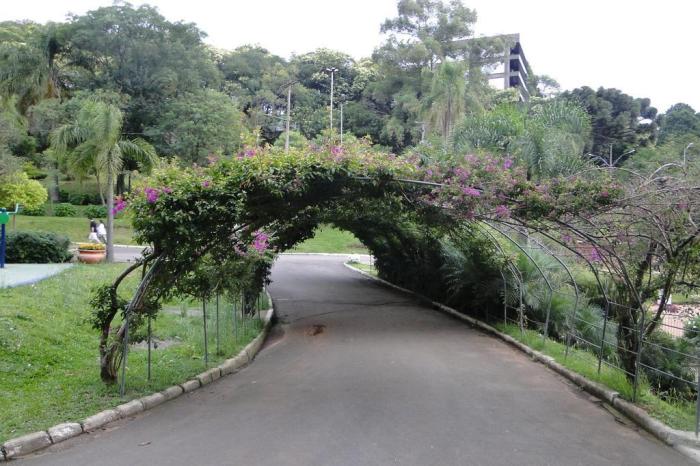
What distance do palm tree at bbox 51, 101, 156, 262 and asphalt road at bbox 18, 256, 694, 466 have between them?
13.3m

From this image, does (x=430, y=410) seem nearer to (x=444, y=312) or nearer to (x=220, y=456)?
(x=220, y=456)

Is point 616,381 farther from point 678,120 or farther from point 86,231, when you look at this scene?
point 678,120

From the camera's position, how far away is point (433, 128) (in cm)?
4144

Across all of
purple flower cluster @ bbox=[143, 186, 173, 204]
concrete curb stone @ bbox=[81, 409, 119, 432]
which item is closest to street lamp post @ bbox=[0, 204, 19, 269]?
purple flower cluster @ bbox=[143, 186, 173, 204]

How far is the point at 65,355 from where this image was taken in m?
10.3

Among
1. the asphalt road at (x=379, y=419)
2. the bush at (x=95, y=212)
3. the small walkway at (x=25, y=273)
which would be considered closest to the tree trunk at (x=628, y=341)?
the asphalt road at (x=379, y=419)

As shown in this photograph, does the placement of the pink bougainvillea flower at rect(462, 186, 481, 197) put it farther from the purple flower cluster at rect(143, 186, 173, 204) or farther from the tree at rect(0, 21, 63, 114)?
the tree at rect(0, 21, 63, 114)

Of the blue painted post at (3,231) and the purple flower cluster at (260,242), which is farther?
→ the blue painted post at (3,231)

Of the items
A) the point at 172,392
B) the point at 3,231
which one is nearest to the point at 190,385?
the point at 172,392

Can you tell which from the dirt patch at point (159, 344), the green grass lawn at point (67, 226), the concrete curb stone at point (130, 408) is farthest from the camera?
the green grass lawn at point (67, 226)

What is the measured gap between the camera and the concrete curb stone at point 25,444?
19.4ft

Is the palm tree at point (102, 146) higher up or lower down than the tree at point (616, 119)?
lower down

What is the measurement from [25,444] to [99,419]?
3.50ft

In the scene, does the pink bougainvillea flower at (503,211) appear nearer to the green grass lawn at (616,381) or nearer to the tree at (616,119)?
the green grass lawn at (616,381)
